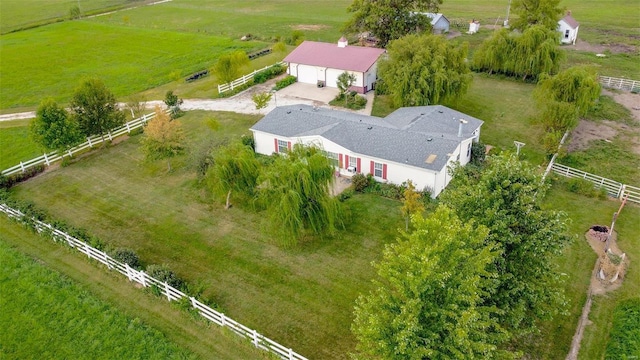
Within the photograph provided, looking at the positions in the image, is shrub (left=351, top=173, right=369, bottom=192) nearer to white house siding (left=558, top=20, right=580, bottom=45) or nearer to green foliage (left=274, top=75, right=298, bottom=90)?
green foliage (left=274, top=75, right=298, bottom=90)

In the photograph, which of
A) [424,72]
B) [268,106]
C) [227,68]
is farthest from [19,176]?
[424,72]

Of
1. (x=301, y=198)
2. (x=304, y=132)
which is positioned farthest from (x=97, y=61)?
(x=301, y=198)

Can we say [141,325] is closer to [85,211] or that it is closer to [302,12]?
[85,211]

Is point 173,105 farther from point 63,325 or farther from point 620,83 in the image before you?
point 620,83

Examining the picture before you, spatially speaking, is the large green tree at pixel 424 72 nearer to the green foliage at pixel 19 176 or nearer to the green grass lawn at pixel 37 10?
the green foliage at pixel 19 176

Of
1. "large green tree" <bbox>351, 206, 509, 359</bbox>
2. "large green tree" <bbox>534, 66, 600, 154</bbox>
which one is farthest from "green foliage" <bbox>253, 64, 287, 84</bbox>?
"large green tree" <bbox>351, 206, 509, 359</bbox>

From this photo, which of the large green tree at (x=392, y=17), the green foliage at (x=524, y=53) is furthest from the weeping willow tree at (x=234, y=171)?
the green foliage at (x=524, y=53)
